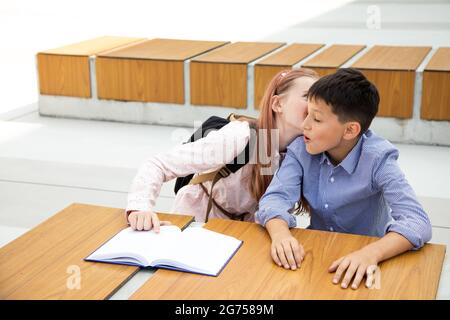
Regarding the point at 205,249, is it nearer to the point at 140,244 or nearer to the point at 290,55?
the point at 140,244

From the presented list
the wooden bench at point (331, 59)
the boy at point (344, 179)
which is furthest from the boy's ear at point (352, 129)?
the wooden bench at point (331, 59)

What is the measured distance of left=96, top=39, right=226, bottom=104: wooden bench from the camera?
21.5ft

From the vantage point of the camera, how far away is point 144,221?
2.41 meters

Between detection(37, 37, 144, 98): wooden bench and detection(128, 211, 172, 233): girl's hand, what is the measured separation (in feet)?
15.1

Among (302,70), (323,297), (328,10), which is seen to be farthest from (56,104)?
(328,10)

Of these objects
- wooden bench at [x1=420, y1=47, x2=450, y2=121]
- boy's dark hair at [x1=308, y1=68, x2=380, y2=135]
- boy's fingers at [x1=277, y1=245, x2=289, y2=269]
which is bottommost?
wooden bench at [x1=420, y1=47, x2=450, y2=121]

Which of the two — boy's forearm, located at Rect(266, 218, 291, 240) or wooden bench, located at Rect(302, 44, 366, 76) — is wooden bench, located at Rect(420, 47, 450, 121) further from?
boy's forearm, located at Rect(266, 218, 291, 240)

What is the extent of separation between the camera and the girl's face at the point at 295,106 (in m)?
2.81

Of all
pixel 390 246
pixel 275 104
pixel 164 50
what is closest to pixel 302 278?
pixel 390 246

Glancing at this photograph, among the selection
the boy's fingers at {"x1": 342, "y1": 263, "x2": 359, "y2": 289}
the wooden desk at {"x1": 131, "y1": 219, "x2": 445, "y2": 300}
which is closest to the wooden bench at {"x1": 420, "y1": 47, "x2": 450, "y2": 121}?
the wooden desk at {"x1": 131, "y1": 219, "x2": 445, "y2": 300}

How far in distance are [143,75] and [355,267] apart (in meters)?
4.87

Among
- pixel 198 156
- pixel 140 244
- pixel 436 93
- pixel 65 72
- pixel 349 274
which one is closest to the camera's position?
pixel 349 274
